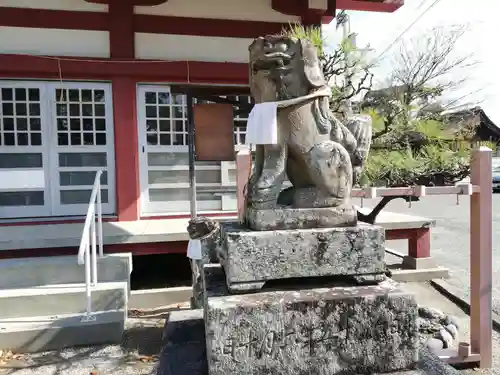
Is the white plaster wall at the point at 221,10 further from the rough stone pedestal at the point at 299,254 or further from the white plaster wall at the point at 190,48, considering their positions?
the rough stone pedestal at the point at 299,254

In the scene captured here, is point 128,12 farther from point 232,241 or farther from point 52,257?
point 232,241

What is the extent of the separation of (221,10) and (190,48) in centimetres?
77

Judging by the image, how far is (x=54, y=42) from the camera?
5.86 metres

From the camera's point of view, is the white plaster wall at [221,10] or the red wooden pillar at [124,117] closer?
the red wooden pillar at [124,117]

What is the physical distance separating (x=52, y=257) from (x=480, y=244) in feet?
15.1

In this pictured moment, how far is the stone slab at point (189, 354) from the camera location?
187cm

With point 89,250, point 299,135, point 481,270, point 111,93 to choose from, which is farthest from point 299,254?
point 111,93

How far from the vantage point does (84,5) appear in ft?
19.5

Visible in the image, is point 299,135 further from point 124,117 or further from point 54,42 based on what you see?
point 54,42

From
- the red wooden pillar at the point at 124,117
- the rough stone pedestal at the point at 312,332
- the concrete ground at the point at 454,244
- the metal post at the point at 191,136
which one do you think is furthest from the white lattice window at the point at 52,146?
the concrete ground at the point at 454,244

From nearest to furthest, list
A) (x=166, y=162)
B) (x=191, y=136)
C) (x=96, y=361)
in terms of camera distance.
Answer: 1. (x=96, y=361)
2. (x=191, y=136)
3. (x=166, y=162)

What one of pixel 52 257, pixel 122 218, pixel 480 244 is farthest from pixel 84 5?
pixel 480 244

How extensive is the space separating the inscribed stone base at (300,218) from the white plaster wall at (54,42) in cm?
499

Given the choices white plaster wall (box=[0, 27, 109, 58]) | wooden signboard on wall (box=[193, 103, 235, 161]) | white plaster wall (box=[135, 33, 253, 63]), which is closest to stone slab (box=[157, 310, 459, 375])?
wooden signboard on wall (box=[193, 103, 235, 161])
